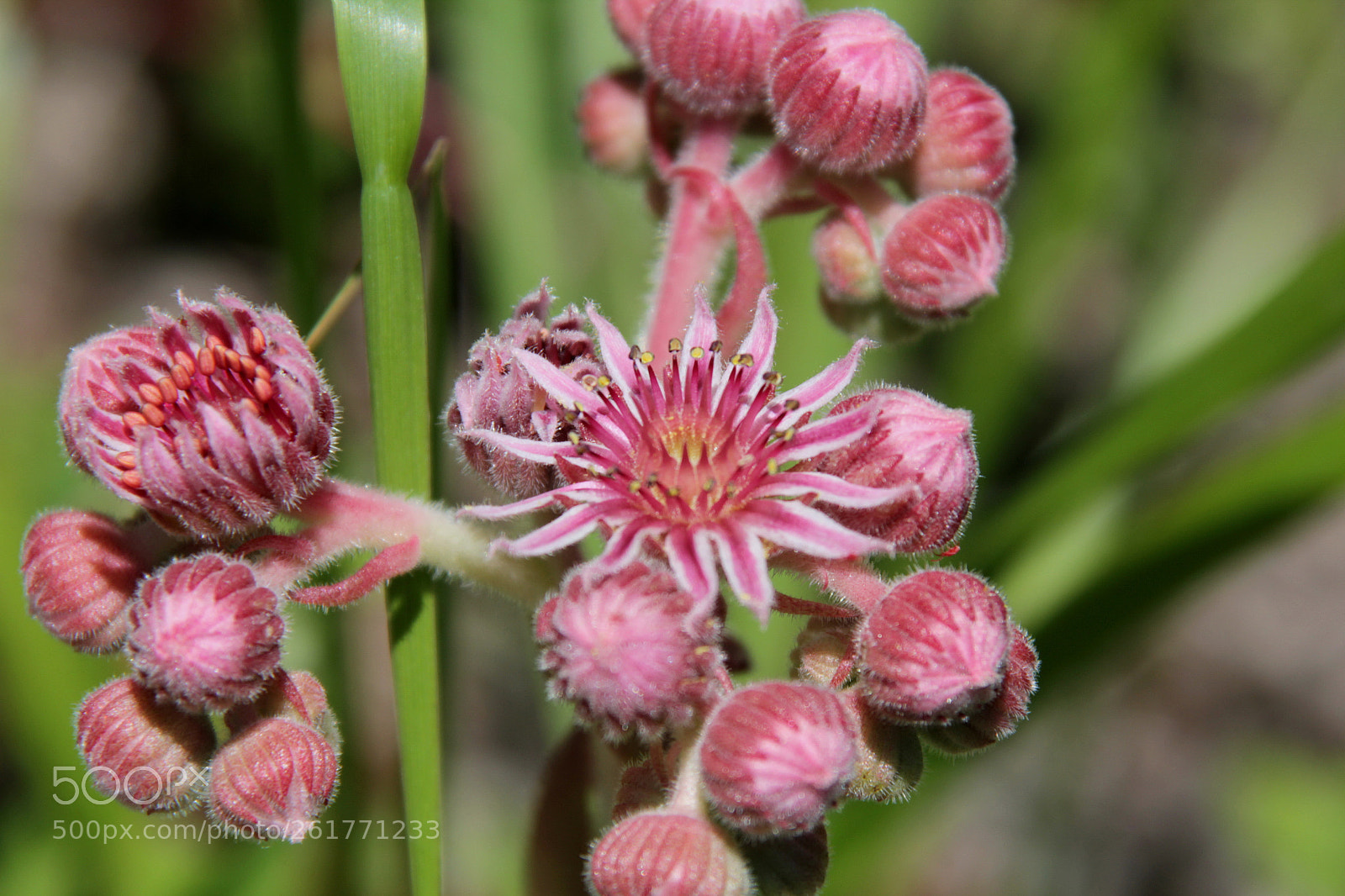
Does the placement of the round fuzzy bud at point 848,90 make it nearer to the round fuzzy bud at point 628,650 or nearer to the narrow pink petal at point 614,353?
the narrow pink petal at point 614,353

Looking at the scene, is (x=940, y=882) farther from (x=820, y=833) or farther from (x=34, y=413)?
(x=34, y=413)

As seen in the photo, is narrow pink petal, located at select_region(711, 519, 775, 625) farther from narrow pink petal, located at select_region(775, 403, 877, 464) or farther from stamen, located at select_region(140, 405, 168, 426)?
stamen, located at select_region(140, 405, 168, 426)

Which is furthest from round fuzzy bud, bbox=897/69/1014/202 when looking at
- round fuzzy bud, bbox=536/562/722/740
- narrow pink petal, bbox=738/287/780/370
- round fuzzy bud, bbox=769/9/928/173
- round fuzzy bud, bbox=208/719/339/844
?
round fuzzy bud, bbox=208/719/339/844

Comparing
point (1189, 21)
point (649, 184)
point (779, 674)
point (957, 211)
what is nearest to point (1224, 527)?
point (957, 211)

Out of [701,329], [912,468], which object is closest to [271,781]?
[701,329]

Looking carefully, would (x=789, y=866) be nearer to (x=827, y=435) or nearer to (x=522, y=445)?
(x=827, y=435)

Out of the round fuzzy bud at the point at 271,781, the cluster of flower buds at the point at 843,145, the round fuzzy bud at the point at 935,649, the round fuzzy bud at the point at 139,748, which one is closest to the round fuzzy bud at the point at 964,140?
the cluster of flower buds at the point at 843,145
